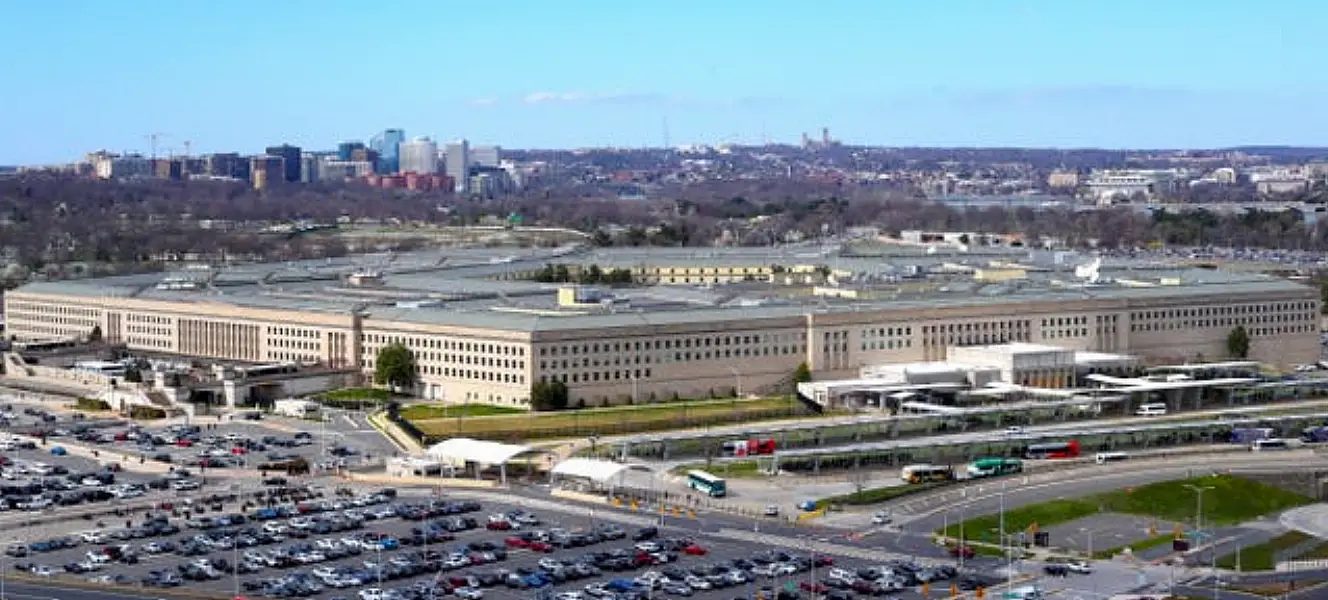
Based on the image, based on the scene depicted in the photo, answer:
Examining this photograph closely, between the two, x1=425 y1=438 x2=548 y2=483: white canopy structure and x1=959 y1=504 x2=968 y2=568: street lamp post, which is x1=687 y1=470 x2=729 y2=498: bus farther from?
x1=959 y1=504 x2=968 y2=568: street lamp post

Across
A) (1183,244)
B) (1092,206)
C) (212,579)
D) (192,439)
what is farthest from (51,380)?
(1092,206)

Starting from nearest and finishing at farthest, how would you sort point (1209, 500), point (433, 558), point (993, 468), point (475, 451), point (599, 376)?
point (433, 558), point (1209, 500), point (475, 451), point (993, 468), point (599, 376)

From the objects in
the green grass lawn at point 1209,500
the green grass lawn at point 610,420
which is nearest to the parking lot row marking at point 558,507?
the green grass lawn at point 610,420

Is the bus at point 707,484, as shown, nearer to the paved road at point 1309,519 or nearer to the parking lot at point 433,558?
the parking lot at point 433,558

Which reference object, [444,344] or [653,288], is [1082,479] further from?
[653,288]

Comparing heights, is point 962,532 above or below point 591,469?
below

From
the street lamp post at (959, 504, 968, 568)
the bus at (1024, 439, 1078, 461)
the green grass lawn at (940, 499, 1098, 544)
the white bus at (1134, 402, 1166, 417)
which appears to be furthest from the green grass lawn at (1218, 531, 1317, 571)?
the white bus at (1134, 402, 1166, 417)

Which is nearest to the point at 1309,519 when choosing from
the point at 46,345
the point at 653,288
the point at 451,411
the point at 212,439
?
the point at 451,411
